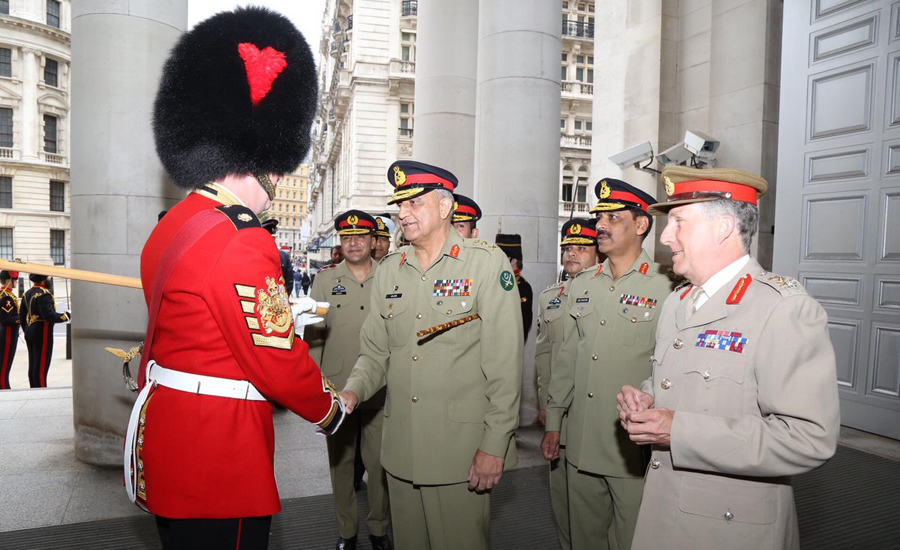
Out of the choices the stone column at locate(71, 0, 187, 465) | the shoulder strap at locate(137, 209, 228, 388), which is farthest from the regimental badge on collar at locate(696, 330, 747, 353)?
the stone column at locate(71, 0, 187, 465)

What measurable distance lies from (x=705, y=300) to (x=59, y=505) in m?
4.95

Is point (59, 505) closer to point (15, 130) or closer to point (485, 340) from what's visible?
point (485, 340)

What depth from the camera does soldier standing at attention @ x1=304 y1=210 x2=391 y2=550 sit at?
407 cm

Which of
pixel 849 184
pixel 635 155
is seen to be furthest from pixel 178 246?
pixel 635 155

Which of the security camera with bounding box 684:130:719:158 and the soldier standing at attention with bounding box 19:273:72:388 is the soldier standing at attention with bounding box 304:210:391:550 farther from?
the soldier standing at attention with bounding box 19:273:72:388

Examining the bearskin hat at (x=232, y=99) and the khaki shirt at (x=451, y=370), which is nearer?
the bearskin hat at (x=232, y=99)

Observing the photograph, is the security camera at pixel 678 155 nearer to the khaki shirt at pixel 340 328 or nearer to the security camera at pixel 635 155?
the security camera at pixel 635 155

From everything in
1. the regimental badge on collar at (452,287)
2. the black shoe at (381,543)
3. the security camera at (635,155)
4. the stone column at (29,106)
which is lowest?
the black shoe at (381,543)

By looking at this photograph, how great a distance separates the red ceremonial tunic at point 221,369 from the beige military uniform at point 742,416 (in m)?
1.29

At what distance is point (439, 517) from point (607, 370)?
1270mm

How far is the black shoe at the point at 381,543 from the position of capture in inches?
160

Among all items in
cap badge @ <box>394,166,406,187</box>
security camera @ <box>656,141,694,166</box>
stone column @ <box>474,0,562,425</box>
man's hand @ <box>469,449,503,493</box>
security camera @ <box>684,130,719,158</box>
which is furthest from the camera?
security camera @ <box>656,141,694,166</box>

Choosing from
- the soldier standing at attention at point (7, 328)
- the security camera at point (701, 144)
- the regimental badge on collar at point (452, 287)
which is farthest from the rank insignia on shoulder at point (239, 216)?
the soldier standing at attention at point (7, 328)

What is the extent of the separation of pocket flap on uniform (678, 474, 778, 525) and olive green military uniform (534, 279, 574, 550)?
1740mm
